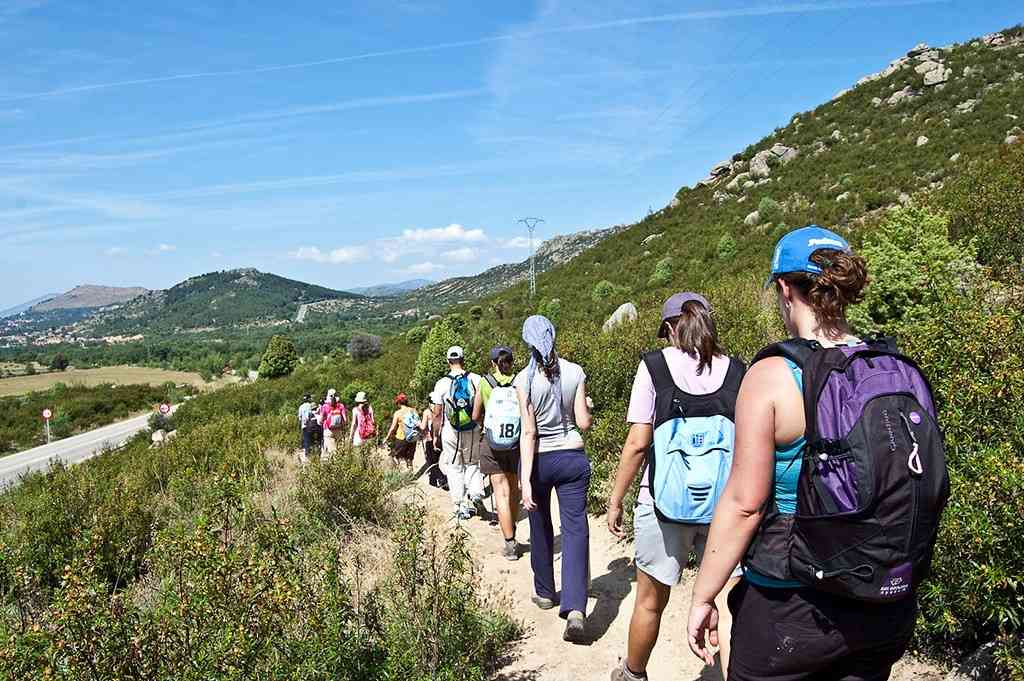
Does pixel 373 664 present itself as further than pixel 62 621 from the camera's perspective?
Yes

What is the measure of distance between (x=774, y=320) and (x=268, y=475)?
6.22 metres

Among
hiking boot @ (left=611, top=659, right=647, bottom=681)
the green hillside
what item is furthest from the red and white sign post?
hiking boot @ (left=611, top=659, right=647, bottom=681)

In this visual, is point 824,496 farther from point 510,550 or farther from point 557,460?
point 510,550

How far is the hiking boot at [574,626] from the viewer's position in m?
3.62

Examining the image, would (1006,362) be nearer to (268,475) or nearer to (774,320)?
(774,320)

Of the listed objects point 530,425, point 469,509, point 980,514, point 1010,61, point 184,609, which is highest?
point 1010,61

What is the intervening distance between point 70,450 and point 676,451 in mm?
45511

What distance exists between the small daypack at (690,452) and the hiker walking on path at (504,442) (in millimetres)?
1998

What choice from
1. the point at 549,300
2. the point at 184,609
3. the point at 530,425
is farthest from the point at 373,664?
the point at 549,300

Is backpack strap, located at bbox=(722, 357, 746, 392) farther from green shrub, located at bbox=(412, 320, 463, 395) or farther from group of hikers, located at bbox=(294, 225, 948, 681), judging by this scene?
green shrub, located at bbox=(412, 320, 463, 395)

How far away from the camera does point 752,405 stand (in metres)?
1.54

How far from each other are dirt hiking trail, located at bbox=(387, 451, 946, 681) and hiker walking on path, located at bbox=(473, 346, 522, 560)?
1.31 feet

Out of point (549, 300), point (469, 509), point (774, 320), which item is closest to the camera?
point (469, 509)

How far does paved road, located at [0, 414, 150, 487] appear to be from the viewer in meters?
32.0
